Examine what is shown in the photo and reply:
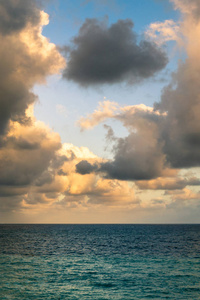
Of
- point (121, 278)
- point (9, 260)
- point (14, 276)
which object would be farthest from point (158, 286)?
point (9, 260)

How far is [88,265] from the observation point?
177 feet

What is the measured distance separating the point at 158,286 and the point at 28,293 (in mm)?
16785

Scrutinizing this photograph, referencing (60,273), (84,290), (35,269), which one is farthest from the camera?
(35,269)

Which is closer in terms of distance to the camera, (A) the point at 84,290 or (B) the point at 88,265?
(A) the point at 84,290

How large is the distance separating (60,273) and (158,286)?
16131 millimetres

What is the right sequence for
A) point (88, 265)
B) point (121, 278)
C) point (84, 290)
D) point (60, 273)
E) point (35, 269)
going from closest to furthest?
1. point (84, 290)
2. point (121, 278)
3. point (60, 273)
4. point (35, 269)
5. point (88, 265)

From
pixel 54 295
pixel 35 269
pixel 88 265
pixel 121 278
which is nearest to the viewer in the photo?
pixel 54 295

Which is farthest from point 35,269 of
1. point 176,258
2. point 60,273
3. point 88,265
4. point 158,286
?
point 176,258

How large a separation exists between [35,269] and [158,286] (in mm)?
21951

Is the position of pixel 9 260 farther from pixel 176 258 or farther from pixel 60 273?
pixel 176 258

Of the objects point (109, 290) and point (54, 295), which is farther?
point (109, 290)

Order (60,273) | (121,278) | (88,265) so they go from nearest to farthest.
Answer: (121,278), (60,273), (88,265)

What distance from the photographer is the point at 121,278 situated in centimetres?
4306

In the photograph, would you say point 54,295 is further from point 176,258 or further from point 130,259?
point 176,258
